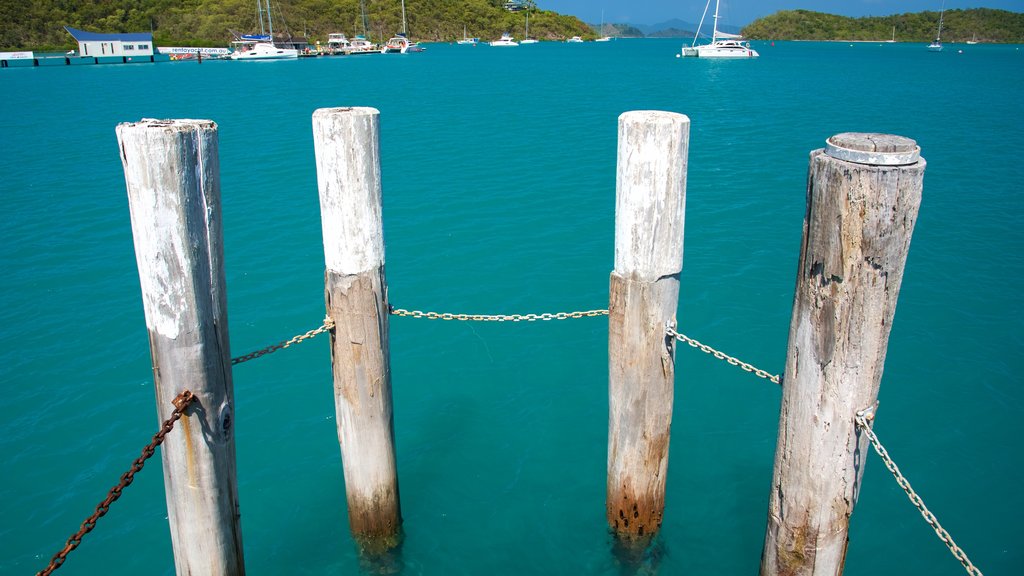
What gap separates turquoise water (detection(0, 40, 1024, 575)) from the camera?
18.8ft

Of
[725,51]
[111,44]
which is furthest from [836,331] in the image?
[111,44]

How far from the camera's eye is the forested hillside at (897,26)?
5955 inches

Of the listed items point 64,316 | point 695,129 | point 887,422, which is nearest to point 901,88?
point 695,129

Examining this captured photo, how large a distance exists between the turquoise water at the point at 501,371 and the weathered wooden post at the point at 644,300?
3.59 ft

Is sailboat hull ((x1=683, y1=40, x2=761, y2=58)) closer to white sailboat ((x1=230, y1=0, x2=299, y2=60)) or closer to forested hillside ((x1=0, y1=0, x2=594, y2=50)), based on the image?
white sailboat ((x1=230, y1=0, x2=299, y2=60))

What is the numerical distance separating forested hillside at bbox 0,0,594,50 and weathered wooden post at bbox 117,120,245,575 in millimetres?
92397

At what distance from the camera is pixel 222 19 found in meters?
96.0

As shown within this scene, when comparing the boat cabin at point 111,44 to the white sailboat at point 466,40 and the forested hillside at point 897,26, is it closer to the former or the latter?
the white sailboat at point 466,40

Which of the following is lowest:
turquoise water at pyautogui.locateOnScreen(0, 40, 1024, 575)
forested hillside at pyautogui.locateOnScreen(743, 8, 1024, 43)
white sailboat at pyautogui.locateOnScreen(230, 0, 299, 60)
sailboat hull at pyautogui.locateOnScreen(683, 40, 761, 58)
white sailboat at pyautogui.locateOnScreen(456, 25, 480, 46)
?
turquoise water at pyautogui.locateOnScreen(0, 40, 1024, 575)

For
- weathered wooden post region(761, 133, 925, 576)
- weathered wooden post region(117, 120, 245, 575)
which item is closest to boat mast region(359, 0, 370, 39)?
weathered wooden post region(117, 120, 245, 575)

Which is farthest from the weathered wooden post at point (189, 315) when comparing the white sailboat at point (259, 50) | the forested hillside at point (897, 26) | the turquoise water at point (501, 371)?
the forested hillside at point (897, 26)

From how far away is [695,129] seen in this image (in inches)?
958

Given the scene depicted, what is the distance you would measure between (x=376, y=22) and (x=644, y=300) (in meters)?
120

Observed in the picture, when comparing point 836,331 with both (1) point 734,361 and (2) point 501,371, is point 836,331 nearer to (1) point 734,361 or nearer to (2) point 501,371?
(1) point 734,361
